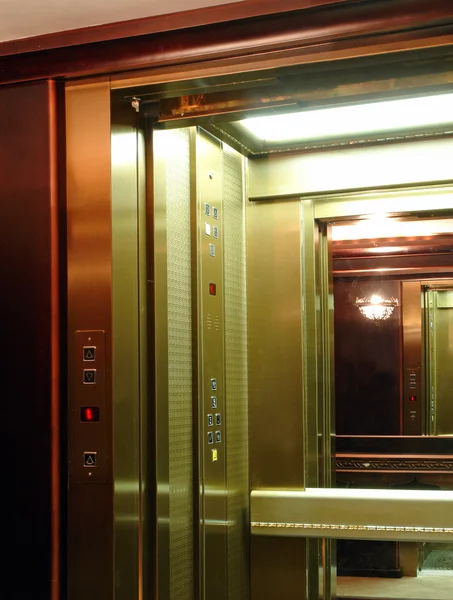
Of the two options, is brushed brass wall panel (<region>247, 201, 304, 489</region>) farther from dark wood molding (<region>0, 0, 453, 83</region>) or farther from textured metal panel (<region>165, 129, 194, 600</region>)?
dark wood molding (<region>0, 0, 453, 83</region>)

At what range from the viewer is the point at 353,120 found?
3.99 meters

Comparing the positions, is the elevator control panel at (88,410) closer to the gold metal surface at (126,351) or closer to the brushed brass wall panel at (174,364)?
the gold metal surface at (126,351)

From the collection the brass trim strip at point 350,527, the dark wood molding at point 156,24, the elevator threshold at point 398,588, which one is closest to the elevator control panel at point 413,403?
the brass trim strip at point 350,527

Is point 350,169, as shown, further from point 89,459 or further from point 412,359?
point 89,459

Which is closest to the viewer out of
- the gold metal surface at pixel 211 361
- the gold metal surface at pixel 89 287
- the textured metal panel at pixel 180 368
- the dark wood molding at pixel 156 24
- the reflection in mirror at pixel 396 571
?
the dark wood molding at pixel 156 24

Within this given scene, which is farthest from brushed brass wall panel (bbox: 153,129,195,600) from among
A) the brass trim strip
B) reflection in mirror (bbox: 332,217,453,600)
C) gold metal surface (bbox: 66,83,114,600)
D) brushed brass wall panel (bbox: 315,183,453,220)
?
reflection in mirror (bbox: 332,217,453,600)

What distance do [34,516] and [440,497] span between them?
78.4 inches

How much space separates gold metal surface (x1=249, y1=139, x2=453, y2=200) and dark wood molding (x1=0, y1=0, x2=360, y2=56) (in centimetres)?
152

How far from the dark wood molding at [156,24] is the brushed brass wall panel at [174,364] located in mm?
503

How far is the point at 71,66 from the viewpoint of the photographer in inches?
124

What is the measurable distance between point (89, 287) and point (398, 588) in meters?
2.40

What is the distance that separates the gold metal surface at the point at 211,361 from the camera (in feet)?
12.8

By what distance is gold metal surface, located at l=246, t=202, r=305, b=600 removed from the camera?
430 centimetres

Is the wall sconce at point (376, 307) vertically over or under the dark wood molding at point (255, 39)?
under
